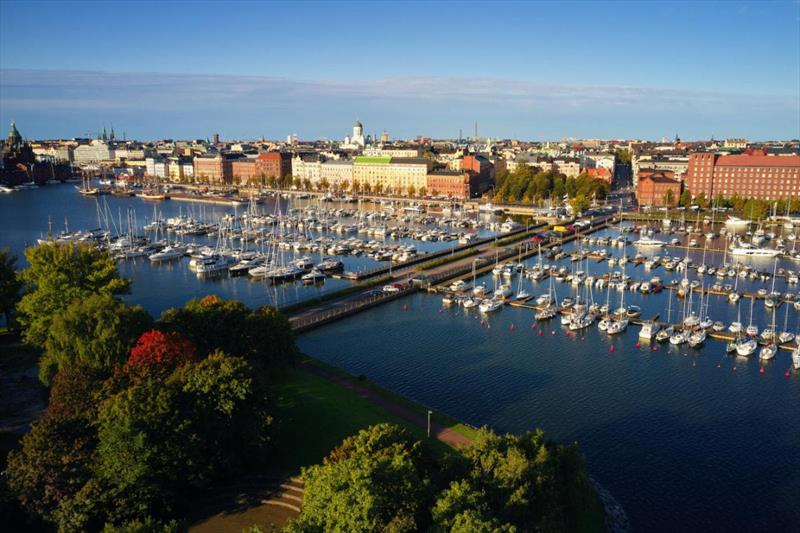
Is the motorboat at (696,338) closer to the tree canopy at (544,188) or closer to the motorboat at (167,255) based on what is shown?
the motorboat at (167,255)

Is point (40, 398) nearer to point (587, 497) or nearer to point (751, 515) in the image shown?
point (587, 497)

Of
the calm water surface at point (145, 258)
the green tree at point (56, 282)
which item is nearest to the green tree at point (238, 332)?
the green tree at point (56, 282)

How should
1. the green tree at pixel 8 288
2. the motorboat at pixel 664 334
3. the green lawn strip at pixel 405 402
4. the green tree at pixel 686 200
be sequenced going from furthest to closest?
the green tree at pixel 686 200
the motorboat at pixel 664 334
the green tree at pixel 8 288
the green lawn strip at pixel 405 402

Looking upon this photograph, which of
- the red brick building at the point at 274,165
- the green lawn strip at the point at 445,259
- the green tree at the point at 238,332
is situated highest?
the red brick building at the point at 274,165

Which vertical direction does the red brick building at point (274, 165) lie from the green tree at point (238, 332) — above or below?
above

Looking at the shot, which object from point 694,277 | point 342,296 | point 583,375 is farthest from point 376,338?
point 694,277

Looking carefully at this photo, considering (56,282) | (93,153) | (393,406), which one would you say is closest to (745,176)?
(393,406)
